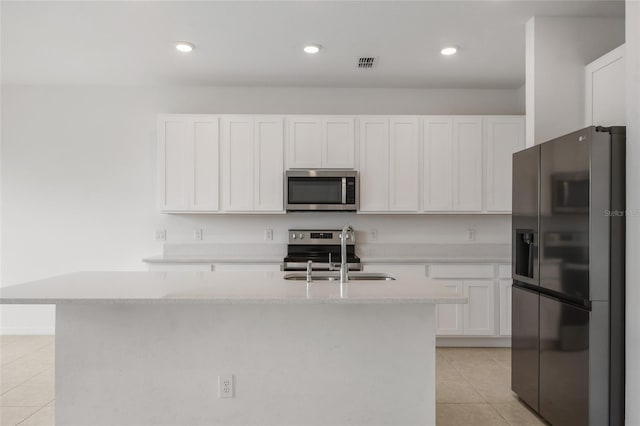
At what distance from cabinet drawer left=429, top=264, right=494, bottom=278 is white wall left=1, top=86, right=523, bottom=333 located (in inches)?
23.2

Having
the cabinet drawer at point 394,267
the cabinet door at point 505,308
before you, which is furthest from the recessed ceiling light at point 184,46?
the cabinet door at point 505,308

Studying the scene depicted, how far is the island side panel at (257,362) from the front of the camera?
2.33 m

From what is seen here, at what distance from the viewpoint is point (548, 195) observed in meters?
2.62

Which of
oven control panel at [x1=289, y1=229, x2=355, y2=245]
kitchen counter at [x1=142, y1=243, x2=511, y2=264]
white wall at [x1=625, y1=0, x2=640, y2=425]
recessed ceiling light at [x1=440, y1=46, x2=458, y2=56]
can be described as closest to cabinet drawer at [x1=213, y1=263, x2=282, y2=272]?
kitchen counter at [x1=142, y1=243, x2=511, y2=264]

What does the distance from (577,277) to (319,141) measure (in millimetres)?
2719

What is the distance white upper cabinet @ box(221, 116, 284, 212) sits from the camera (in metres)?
4.43

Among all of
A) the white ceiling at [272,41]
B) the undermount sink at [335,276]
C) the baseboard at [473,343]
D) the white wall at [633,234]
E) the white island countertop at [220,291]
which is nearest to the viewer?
the white island countertop at [220,291]

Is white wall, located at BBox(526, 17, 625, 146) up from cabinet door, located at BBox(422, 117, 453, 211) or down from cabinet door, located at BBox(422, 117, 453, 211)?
up

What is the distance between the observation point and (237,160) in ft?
14.5

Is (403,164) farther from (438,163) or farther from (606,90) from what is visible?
(606,90)

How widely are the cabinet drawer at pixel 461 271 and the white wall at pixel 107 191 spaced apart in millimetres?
589

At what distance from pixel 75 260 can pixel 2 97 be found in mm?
1879

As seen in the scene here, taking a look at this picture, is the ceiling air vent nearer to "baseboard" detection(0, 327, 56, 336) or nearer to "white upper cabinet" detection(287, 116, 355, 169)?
"white upper cabinet" detection(287, 116, 355, 169)

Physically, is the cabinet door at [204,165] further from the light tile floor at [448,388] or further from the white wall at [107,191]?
the light tile floor at [448,388]
